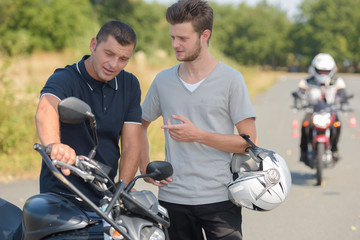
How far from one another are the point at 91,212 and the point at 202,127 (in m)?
1.04

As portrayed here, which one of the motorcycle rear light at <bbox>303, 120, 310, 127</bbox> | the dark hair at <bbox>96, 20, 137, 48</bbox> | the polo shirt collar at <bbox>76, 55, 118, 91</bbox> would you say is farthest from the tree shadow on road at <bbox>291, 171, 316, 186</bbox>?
the dark hair at <bbox>96, 20, 137, 48</bbox>

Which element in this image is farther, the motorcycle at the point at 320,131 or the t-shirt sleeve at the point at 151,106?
the motorcycle at the point at 320,131

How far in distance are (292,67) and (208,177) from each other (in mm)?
115986

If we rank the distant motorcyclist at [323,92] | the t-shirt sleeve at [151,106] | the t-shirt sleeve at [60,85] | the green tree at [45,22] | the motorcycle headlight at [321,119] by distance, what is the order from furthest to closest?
1. the green tree at [45,22]
2. the distant motorcyclist at [323,92]
3. the motorcycle headlight at [321,119]
4. the t-shirt sleeve at [151,106]
5. the t-shirt sleeve at [60,85]

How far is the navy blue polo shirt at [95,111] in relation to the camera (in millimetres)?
2754

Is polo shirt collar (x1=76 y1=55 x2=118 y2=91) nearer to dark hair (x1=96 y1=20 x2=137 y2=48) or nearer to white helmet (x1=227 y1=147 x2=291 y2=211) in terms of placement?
dark hair (x1=96 y1=20 x2=137 y2=48)

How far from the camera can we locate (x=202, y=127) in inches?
126

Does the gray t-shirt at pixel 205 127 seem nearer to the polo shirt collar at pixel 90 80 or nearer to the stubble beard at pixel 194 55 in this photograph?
the stubble beard at pixel 194 55

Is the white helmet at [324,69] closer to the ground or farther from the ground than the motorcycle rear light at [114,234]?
farther from the ground

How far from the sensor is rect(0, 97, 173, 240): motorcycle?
2096 mm

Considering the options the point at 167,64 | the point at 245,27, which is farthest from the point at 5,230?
the point at 245,27

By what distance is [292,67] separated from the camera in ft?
381

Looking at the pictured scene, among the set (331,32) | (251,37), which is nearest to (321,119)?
(331,32)

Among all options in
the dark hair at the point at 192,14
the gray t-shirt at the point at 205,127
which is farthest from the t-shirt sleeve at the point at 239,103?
the dark hair at the point at 192,14
